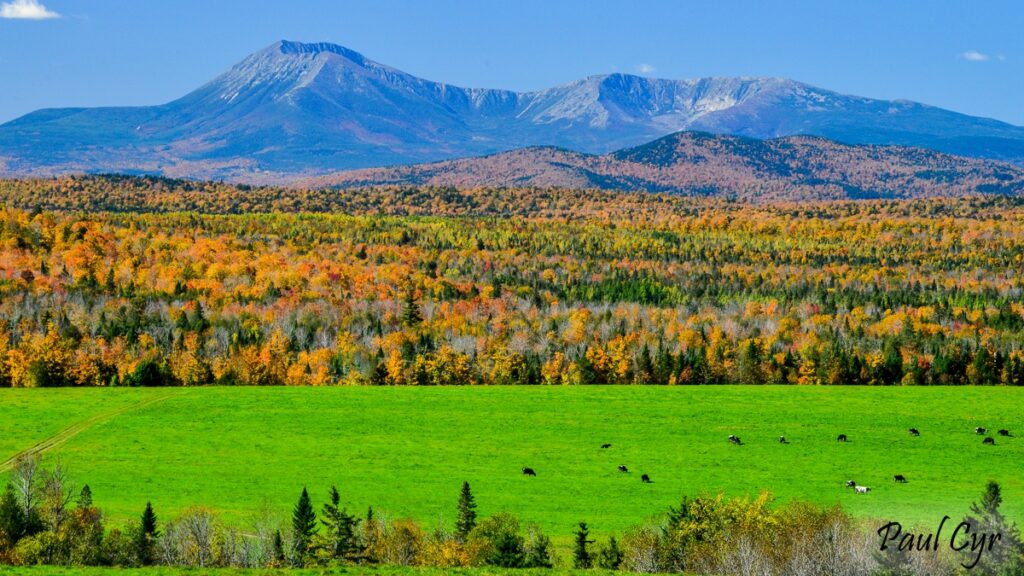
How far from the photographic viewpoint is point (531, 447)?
94.4 m

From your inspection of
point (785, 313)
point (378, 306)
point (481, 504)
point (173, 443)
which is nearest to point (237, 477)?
point (173, 443)

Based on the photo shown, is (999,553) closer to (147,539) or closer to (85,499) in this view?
(147,539)

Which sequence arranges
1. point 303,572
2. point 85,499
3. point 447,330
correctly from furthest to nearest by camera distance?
point 447,330 → point 85,499 → point 303,572

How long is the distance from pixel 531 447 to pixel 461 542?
32315mm

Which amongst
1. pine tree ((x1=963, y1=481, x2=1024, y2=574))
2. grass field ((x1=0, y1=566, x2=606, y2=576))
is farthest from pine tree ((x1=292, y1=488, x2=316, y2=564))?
pine tree ((x1=963, y1=481, x2=1024, y2=574))

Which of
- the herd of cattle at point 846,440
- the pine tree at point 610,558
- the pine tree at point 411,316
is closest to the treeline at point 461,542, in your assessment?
the pine tree at point 610,558

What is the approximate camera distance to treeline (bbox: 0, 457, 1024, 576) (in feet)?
173

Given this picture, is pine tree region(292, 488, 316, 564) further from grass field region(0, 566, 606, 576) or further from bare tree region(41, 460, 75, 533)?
bare tree region(41, 460, 75, 533)

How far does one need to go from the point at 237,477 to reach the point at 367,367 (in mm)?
44897

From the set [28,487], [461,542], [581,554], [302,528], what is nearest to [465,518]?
[461,542]

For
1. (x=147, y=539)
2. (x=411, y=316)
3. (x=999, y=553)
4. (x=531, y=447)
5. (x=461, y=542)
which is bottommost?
(x=531, y=447)

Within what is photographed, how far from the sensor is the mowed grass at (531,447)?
7656 cm

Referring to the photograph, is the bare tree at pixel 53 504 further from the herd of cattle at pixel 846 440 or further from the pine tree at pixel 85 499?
the herd of cattle at pixel 846 440

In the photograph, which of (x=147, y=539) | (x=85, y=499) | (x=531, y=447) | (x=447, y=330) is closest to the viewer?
(x=147, y=539)
